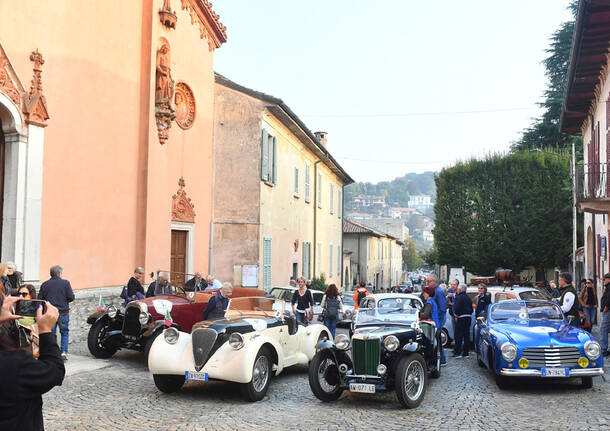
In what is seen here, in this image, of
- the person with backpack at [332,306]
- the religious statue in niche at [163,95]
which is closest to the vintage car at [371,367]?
the person with backpack at [332,306]

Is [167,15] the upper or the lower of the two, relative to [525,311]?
upper

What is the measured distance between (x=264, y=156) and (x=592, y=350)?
13.7m

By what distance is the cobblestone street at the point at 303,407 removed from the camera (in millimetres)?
6992

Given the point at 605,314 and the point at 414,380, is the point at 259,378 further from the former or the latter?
the point at 605,314

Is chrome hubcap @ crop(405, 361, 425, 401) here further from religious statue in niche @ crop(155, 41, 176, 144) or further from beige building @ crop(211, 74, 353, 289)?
beige building @ crop(211, 74, 353, 289)

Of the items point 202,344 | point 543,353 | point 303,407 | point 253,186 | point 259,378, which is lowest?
point 303,407

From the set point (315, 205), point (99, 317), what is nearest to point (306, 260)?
point (315, 205)

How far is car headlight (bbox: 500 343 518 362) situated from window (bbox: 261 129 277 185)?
12.7m

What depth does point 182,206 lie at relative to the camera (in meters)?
17.9

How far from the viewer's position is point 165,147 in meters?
16.7

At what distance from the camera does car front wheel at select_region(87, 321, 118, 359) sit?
1120 centimetres

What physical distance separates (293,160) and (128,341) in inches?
604

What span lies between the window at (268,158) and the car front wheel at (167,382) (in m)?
12.3

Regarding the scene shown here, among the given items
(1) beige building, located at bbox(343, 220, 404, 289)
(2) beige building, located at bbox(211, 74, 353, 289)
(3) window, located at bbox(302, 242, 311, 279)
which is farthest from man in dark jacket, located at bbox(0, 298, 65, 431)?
(1) beige building, located at bbox(343, 220, 404, 289)
